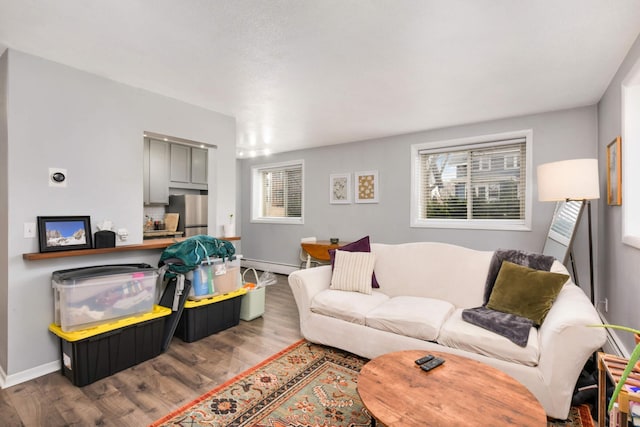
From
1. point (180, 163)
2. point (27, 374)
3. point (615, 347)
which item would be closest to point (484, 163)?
point (615, 347)

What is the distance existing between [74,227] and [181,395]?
1576mm

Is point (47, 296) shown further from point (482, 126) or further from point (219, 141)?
point (482, 126)

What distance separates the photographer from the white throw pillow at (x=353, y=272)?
3.10m

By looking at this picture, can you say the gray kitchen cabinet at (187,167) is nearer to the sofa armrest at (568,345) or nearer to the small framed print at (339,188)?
the small framed print at (339,188)

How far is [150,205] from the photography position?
4801mm

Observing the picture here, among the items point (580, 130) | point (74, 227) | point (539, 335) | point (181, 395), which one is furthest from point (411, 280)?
point (74, 227)

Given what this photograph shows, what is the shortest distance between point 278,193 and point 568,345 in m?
5.20

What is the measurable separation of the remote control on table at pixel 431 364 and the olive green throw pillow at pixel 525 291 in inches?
35.7

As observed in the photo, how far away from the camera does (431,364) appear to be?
1.70 m

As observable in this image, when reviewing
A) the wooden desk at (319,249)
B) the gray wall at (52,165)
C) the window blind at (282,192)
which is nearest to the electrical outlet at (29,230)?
the gray wall at (52,165)

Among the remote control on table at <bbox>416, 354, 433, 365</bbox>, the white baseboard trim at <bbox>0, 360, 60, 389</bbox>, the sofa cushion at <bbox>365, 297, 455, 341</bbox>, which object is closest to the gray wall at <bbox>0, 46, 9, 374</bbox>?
the white baseboard trim at <bbox>0, 360, 60, 389</bbox>

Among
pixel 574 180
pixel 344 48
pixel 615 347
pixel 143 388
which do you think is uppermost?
pixel 344 48

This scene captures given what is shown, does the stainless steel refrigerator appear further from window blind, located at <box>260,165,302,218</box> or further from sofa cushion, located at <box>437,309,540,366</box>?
sofa cushion, located at <box>437,309,540,366</box>

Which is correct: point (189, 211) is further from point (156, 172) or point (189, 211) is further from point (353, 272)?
point (353, 272)
